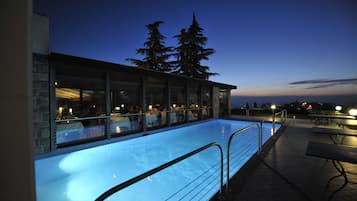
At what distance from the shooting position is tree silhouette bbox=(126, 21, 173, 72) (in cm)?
1706

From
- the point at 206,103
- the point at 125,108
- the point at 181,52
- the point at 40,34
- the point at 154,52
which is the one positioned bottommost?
the point at 125,108

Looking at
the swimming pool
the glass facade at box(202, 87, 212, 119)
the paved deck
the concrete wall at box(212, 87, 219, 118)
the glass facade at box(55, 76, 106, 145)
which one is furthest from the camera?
the concrete wall at box(212, 87, 219, 118)

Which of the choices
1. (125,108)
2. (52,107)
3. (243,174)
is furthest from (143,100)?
(243,174)

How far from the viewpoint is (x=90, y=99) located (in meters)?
6.01

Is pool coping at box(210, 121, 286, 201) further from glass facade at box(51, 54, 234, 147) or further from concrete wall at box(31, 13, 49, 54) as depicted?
concrete wall at box(31, 13, 49, 54)

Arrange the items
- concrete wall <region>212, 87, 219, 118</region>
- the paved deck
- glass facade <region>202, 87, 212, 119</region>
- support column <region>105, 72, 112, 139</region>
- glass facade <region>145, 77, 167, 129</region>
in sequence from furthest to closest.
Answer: concrete wall <region>212, 87, 219, 118</region> → glass facade <region>202, 87, 212, 119</region> → glass facade <region>145, 77, 167, 129</region> → support column <region>105, 72, 112, 139</region> → the paved deck

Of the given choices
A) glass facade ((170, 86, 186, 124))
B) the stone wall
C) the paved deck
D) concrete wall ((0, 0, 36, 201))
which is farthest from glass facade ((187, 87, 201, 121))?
concrete wall ((0, 0, 36, 201))

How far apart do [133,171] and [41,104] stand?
3444 mm

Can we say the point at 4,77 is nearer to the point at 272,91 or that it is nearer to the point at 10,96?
the point at 10,96

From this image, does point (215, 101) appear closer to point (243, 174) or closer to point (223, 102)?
point (223, 102)

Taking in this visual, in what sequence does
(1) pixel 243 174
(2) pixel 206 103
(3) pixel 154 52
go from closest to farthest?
(1) pixel 243 174 → (2) pixel 206 103 → (3) pixel 154 52

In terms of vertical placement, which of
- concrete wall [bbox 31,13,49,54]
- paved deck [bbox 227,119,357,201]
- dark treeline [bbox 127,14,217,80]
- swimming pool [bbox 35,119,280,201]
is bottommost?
swimming pool [bbox 35,119,280,201]

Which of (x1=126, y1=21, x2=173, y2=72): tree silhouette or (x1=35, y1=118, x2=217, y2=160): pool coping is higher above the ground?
(x1=126, y1=21, x2=173, y2=72): tree silhouette

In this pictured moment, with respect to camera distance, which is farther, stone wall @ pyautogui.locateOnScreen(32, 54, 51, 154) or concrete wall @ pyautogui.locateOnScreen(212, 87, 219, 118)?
concrete wall @ pyautogui.locateOnScreen(212, 87, 219, 118)
